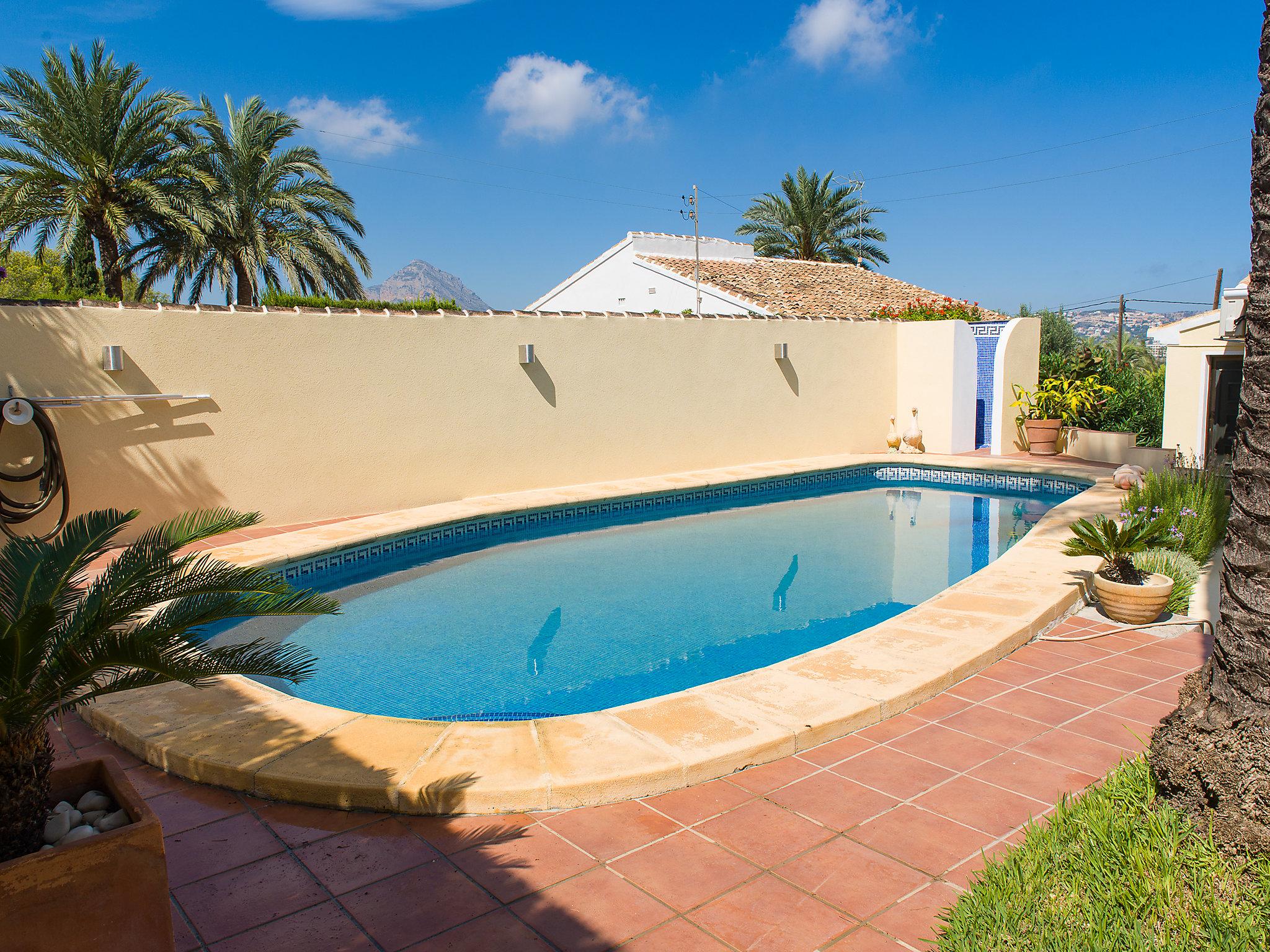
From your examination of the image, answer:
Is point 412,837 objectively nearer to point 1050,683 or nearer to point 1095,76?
point 1050,683

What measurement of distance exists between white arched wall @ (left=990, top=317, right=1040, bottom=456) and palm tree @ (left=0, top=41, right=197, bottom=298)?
1653cm

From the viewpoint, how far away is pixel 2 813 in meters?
2.20

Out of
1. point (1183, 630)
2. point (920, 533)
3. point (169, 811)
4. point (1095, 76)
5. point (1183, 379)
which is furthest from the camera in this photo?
point (1095, 76)

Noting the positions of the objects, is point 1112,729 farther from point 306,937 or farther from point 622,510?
point 622,510

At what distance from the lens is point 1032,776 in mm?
3613

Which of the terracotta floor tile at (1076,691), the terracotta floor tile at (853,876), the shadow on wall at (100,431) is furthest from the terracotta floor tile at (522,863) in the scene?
the shadow on wall at (100,431)

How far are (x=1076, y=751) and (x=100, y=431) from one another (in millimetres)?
9176

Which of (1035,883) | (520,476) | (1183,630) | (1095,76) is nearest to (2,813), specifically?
(1035,883)

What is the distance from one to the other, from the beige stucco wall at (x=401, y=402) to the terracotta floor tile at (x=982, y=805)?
8.39 meters

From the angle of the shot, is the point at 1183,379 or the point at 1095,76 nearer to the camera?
the point at 1183,379

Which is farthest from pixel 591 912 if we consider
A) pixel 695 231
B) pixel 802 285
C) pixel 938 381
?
pixel 695 231

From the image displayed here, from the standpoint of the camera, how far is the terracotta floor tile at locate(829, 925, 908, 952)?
2535 mm

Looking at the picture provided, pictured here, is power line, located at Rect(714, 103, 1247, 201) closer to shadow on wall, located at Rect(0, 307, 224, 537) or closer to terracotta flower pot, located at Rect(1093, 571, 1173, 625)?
terracotta flower pot, located at Rect(1093, 571, 1173, 625)

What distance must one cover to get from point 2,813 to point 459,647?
4.39 meters
